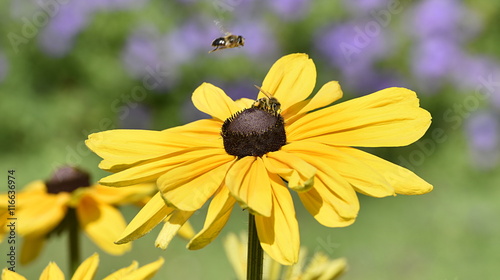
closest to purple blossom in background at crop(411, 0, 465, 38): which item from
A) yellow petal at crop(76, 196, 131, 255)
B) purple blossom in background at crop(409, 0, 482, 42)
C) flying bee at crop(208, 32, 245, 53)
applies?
purple blossom in background at crop(409, 0, 482, 42)

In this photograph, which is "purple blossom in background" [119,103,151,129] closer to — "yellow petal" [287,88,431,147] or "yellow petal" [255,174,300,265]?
"yellow petal" [287,88,431,147]

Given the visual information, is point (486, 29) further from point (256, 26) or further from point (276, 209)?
point (276, 209)

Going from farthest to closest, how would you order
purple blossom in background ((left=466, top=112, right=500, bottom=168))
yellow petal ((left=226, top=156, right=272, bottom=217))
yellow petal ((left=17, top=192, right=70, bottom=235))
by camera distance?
purple blossom in background ((left=466, top=112, right=500, bottom=168)), yellow petal ((left=17, top=192, right=70, bottom=235)), yellow petal ((left=226, top=156, right=272, bottom=217))

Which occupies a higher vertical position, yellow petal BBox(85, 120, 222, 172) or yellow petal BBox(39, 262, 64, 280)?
yellow petal BBox(85, 120, 222, 172)

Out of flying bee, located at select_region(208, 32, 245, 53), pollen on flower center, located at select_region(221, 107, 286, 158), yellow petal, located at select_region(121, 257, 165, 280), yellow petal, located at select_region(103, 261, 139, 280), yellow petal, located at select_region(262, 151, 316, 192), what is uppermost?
flying bee, located at select_region(208, 32, 245, 53)

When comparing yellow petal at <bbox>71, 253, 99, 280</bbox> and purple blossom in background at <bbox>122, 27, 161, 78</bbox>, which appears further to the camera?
purple blossom in background at <bbox>122, 27, 161, 78</bbox>

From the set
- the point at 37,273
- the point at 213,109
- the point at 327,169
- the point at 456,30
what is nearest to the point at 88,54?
the point at 37,273

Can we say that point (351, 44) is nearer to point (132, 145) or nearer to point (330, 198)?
point (132, 145)
